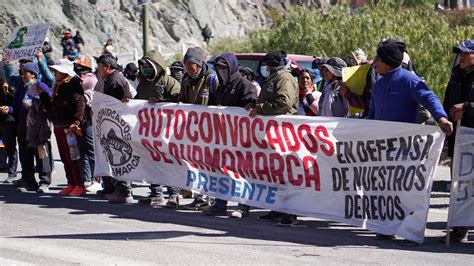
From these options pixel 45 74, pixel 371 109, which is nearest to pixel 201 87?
pixel 371 109

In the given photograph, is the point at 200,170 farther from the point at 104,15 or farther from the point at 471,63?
the point at 104,15

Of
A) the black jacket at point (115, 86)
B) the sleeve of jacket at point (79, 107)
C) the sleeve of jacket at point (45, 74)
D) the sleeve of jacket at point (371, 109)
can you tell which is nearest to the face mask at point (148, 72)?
the black jacket at point (115, 86)

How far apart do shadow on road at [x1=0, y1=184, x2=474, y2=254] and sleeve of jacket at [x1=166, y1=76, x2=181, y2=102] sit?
1.42m

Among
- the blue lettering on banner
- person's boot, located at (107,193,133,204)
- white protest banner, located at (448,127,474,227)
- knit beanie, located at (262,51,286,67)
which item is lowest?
person's boot, located at (107,193,133,204)

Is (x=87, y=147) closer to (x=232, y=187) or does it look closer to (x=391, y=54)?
(x=232, y=187)

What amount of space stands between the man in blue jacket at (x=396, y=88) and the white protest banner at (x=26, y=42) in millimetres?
6623

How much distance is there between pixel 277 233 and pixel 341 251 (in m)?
1.12

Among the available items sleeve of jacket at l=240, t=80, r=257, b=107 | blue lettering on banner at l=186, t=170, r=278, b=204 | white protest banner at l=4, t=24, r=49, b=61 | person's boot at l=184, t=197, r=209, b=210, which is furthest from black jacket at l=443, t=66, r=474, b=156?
white protest banner at l=4, t=24, r=49, b=61

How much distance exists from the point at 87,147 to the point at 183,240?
3996mm

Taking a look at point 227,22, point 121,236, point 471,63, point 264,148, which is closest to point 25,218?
point 121,236

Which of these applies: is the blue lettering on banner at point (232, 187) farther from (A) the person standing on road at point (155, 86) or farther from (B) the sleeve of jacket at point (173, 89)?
(B) the sleeve of jacket at point (173, 89)

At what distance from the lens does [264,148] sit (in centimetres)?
1045

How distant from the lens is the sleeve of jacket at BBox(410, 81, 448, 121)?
8953 millimetres

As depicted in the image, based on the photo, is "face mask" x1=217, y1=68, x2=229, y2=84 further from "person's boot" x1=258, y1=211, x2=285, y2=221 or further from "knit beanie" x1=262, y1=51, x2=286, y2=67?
"person's boot" x1=258, y1=211, x2=285, y2=221
